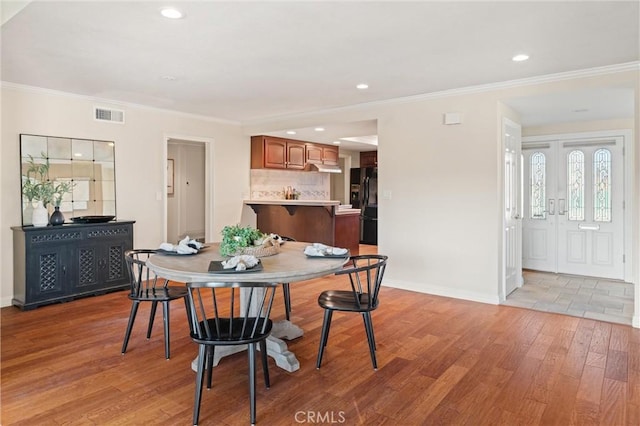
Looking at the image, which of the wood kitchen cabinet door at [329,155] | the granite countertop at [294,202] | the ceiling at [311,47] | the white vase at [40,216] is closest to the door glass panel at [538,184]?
the ceiling at [311,47]

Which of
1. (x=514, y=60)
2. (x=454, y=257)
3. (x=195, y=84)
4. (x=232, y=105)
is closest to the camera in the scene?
(x=514, y=60)

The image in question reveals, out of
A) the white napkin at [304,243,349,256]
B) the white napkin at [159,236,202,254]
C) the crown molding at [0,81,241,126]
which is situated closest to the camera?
the white napkin at [304,243,349,256]

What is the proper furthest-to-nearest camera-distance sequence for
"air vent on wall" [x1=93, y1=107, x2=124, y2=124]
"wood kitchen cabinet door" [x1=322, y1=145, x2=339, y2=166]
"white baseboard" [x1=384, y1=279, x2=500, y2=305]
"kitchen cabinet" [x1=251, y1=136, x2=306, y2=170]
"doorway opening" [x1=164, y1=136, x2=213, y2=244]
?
1. "wood kitchen cabinet door" [x1=322, y1=145, x2=339, y2=166]
2. "doorway opening" [x1=164, y1=136, x2=213, y2=244]
3. "kitchen cabinet" [x1=251, y1=136, x2=306, y2=170]
4. "air vent on wall" [x1=93, y1=107, x2=124, y2=124]
5. "white baseboard" [x1=384, y1=279, x2=500, y2=305]

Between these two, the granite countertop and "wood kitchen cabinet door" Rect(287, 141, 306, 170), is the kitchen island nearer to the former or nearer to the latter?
the granite countertop

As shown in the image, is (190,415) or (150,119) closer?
(190,415)

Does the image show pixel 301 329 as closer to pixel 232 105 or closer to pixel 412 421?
pixel 412 421

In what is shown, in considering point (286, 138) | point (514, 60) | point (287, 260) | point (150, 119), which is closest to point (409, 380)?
point (287, 260)

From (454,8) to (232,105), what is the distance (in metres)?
3.54

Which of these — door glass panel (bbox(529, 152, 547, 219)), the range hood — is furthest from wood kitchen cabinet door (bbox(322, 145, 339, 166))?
door glass panel (bbox(529, 152, 547, 219))

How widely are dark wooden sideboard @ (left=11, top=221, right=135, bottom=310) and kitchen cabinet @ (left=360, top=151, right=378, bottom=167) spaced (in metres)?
5.84

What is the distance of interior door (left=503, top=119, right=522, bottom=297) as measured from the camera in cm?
467

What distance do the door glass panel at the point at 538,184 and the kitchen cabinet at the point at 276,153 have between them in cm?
392

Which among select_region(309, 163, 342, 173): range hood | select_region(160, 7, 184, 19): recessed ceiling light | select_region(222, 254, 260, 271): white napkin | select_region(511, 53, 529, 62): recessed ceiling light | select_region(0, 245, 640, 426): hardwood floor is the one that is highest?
select_region(511, 53, 529, 62): recessed ceiling light

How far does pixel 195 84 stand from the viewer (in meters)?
4.38
